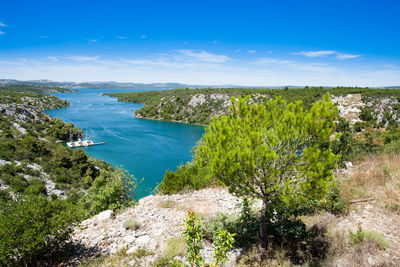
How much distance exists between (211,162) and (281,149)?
1.50 m

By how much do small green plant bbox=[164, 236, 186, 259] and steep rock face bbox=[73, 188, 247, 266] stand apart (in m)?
0.25

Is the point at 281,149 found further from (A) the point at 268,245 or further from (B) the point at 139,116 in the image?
(B) the point at 139,116

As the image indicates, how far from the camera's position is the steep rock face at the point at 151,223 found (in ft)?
20.9

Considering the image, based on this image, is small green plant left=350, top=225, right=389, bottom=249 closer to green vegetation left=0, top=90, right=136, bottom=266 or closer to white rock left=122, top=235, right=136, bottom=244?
white rock left=122, top=235, right=136, bottom=244

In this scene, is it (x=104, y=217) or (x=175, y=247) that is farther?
(x=104, y=217)

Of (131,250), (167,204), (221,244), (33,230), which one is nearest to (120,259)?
(131,250)

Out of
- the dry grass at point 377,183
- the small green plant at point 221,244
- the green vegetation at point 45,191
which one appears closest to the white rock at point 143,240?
the green vegetation at point 45,191

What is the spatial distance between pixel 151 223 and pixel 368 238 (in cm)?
640

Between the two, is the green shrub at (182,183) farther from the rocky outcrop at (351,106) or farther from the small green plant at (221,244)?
the rocky outcrop at (351,106)

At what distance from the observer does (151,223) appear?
24.8 ft

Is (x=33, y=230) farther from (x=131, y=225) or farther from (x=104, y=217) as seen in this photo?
(x=104, y=217)

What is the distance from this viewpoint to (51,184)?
28.2 m

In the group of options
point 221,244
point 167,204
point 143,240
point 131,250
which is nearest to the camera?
point 221,244

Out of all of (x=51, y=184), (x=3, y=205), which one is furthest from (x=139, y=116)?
(x=3, y=205)
